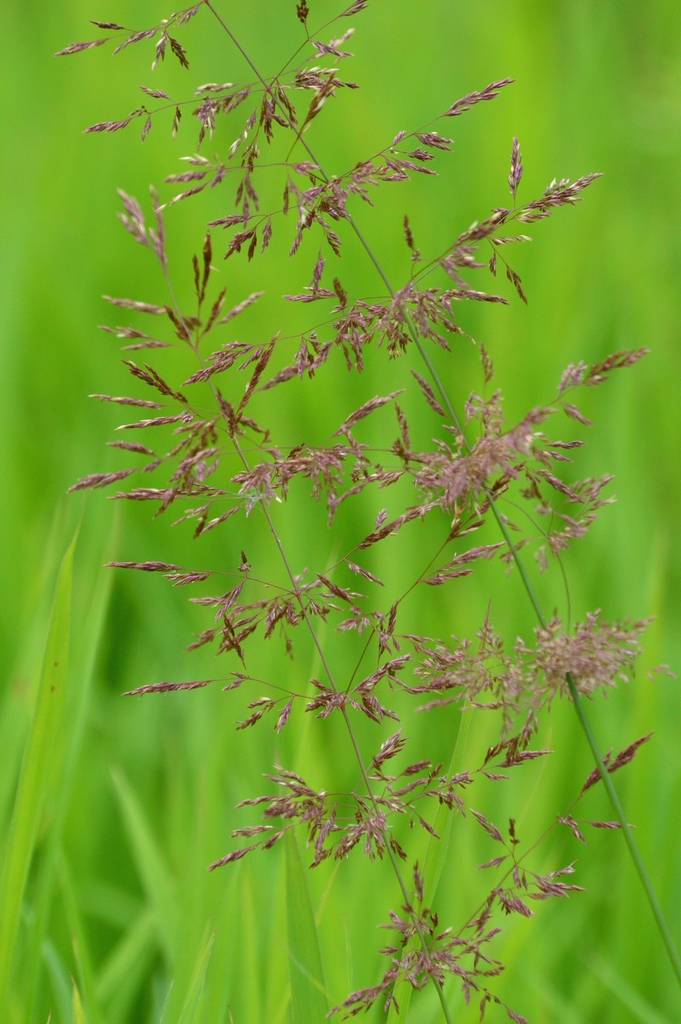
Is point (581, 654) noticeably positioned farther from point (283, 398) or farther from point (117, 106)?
point (117, 106)

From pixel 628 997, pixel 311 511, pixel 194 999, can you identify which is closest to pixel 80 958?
pixel 194 999

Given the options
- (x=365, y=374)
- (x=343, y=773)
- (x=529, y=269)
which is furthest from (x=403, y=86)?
(x=343, y=773)

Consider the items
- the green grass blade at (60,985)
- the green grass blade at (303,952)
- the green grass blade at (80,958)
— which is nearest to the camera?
the green grass blade at (303,952)

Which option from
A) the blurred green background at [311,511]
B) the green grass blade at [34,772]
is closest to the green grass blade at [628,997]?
the blurred green background at [311,511]

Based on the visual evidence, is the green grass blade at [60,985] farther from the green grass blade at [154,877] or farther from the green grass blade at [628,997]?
the green grass blade at [628,997]

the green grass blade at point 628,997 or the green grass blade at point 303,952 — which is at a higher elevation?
the green grass blade at point 303,952

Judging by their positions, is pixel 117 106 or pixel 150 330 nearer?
pixel 150 330

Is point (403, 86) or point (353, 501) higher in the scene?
point (403, 86)
